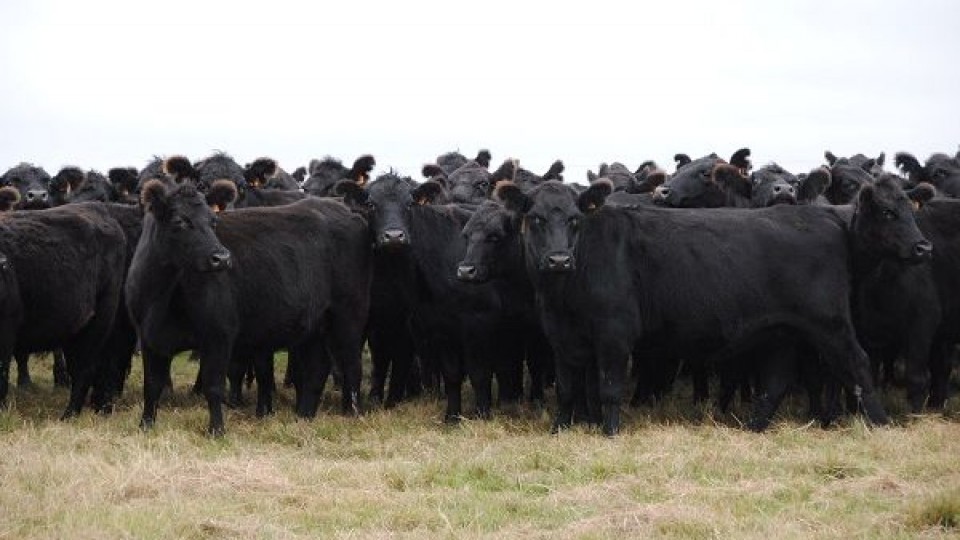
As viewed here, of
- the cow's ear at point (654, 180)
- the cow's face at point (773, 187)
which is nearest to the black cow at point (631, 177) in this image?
the cow's ear at point (654, 180)

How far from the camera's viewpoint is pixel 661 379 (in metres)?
12.5

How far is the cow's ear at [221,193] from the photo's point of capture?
1083 centimetres

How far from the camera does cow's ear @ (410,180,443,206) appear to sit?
39.3 ft

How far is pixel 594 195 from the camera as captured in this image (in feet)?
33.2

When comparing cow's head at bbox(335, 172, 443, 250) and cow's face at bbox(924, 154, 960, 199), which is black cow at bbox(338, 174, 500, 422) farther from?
cow's face at bbox(924, 154, 960, 199)

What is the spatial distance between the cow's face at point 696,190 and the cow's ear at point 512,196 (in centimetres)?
360

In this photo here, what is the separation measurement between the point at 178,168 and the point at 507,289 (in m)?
3.21

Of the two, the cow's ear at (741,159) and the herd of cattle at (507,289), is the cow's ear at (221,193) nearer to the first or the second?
the herd of cattle at (507,289)

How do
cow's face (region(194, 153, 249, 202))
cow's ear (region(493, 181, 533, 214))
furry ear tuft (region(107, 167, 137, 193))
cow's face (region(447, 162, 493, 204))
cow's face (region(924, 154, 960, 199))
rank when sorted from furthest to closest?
1. cow's face (region(447, 162, 493, 204))
2. cow's face (region(924, 154, 960, 199))
3. furry ear tuft (region(107, 167, 137, 193))
4. cow's face (region(194, 153, 249, 202))
5. cow's ear (region(493, 181, 533, 214))

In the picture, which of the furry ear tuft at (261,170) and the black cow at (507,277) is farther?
the furry ear tuft at (261,170)

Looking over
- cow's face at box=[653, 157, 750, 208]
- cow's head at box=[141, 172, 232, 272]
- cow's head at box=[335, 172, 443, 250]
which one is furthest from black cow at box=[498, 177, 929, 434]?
cow's face at box=[653, 157, 750, 208]

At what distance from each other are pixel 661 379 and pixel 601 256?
8.92 feet

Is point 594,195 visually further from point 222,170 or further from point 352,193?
point 222,170

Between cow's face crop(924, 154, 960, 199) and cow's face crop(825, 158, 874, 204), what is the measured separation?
2.59m
